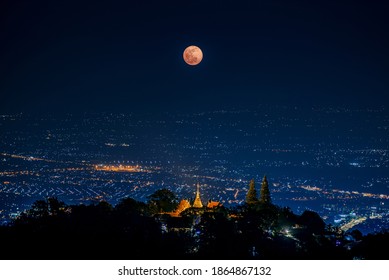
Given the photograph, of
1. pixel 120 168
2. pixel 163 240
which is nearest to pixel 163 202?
pixel 163 240

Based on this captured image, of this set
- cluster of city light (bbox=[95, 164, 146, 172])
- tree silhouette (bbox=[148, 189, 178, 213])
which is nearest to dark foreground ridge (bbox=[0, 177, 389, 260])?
tree silhouette (bbox=[148, 189, 178, 213])

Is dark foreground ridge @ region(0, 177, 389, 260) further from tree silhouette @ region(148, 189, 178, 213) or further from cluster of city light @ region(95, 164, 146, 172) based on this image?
cluster of city light @ region(95, 164, 146, 172)

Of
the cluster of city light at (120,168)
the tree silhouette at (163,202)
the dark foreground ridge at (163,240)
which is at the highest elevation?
the cluster of city light at (120,168)

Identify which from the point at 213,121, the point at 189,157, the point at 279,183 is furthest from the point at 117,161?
the point at 213,121

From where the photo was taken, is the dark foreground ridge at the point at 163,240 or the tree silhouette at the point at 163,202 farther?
the tree silhouette at the point at 163,202

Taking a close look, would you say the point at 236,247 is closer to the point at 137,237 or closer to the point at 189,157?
the point at 137,237

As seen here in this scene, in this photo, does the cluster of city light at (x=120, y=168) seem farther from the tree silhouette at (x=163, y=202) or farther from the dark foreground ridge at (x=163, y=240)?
the dark foreground ridge at (x=163, y=240)

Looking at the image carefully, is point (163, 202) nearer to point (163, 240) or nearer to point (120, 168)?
point (163, 240)

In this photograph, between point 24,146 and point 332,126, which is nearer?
point 24,146

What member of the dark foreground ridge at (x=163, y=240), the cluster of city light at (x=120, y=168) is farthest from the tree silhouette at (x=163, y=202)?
the cluster of city light at (x=120, y=168)

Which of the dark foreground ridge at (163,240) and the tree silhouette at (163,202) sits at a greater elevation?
the tree silhouette at (163,202)

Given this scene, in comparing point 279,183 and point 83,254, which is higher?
point 279,183
